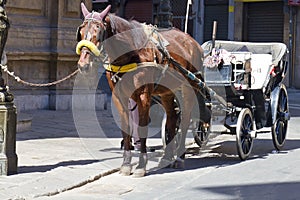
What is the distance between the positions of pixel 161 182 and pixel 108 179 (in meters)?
0.67

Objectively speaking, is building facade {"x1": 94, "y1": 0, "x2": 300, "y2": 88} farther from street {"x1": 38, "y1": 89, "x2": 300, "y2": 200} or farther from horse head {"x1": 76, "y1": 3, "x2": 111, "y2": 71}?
horse head {"x1": 76, "y1": 3, "x2": 111, "y2": 71}

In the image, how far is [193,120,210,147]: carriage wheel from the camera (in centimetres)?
1002

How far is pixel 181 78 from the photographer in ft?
28.7

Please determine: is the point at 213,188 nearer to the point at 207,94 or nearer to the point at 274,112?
the point at 207,94

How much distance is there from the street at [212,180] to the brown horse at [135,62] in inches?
12.8

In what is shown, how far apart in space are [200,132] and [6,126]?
3823 millimetres

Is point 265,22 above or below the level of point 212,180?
above

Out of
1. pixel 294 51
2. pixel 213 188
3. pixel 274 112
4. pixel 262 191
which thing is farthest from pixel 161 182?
pixel 294 51

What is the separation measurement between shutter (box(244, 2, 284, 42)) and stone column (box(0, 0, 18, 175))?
20.3 m

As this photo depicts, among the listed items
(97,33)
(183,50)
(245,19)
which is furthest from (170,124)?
(245,19)

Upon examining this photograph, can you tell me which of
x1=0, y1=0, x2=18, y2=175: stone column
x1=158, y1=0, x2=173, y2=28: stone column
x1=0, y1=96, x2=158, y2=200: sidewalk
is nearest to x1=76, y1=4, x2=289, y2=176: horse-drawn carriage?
x1=0, y1=96, x2=158, y2=200: sidewalk

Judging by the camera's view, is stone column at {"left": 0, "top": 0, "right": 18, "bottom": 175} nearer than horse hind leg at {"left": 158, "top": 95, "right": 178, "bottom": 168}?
Yes

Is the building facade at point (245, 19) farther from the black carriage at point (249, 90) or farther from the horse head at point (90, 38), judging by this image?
the horse head at point (90, 38)

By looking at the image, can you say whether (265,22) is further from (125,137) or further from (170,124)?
(125,137)
